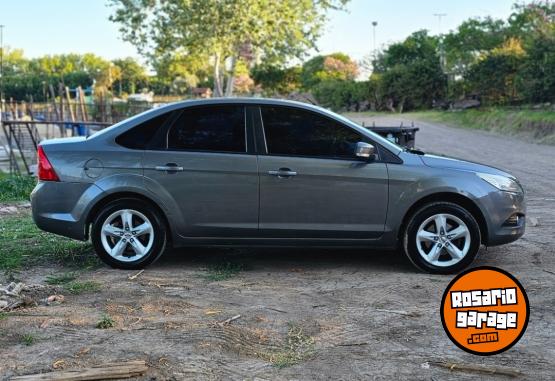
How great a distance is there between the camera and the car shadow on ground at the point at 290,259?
22.1 feet

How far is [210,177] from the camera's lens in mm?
6449

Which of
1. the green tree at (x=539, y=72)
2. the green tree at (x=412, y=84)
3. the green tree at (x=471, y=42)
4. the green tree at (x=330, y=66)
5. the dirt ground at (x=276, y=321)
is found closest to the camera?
the dirt ground at (x=276, y=321)

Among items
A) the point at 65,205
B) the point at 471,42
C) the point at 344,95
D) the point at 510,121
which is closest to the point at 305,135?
the point at 65,205

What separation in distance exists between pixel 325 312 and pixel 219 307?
812 mm

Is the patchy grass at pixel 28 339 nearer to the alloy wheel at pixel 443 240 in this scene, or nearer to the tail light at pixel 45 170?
the tail light at pixel 45 170

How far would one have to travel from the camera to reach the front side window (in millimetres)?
6496

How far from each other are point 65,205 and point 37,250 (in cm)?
118

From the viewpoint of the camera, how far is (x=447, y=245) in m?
6.37

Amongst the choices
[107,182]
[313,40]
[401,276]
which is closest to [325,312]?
[401,276]

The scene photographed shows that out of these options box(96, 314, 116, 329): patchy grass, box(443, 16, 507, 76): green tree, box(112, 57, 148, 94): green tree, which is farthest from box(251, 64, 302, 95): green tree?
box(96, 314, 116, 329): patchy grass

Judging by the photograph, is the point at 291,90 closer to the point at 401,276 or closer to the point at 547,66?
the point at 547,66

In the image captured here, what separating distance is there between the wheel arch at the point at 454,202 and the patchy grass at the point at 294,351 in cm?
211

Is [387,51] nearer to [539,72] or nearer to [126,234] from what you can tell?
[539,72]

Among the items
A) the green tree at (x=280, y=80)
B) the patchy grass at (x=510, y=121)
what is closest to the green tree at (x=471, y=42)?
the patchy grass at (x=510, y=121)
